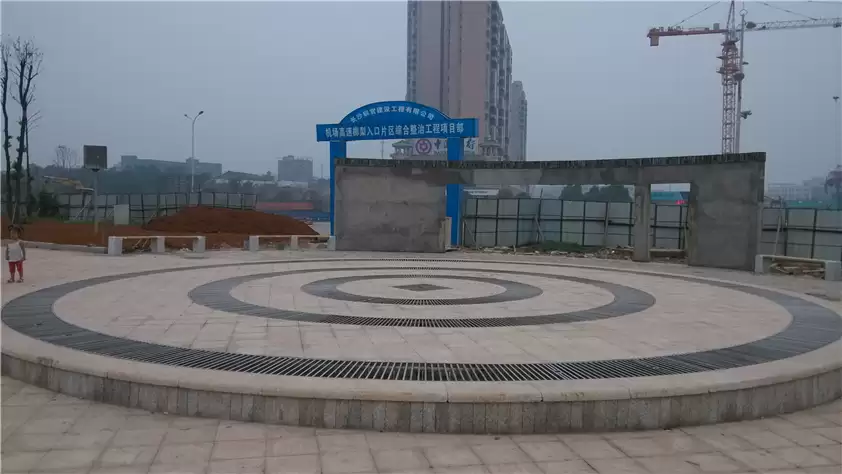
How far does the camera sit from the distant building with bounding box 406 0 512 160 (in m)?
95.8

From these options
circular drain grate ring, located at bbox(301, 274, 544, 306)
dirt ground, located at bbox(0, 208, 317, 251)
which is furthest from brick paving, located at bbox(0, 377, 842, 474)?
dirt ground, located at bbox(0, 208, 317, 251)

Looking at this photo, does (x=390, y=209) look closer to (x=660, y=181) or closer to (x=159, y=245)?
(x=159, y=245)

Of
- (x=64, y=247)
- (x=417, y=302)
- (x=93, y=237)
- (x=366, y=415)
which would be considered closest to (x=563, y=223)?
(x=417, y=302)

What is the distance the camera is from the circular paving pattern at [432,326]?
6.66m

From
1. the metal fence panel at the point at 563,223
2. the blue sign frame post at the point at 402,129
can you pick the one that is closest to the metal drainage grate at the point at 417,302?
the blue sign frame post at the point at 402,129

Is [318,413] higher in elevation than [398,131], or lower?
lower

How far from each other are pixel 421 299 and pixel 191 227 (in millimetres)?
26304

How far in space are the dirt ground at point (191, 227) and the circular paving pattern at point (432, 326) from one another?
14.1 meters

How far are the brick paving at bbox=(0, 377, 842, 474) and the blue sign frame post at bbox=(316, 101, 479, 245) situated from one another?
2155cm

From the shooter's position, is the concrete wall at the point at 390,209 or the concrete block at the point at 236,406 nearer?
the concrete block at the point at 236,406

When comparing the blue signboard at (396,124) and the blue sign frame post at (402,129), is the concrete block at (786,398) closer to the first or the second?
the blue sign frame post at (402,129)

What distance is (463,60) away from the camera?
95.6m

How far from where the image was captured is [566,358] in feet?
24.3

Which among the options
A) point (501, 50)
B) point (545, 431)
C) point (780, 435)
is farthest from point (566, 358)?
point (501, 50)
